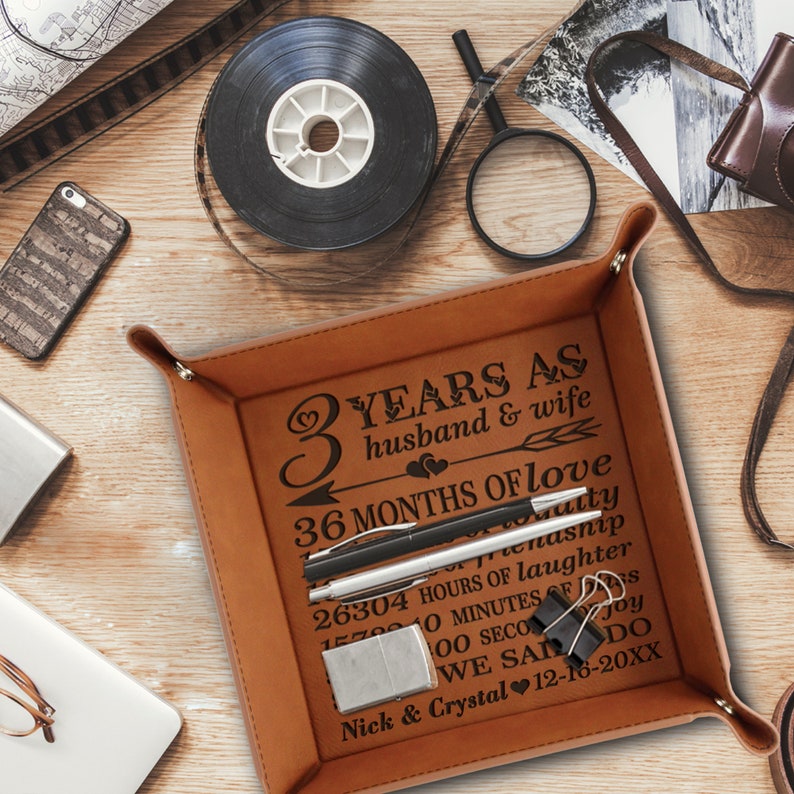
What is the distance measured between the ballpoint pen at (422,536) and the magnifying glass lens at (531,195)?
244 mm

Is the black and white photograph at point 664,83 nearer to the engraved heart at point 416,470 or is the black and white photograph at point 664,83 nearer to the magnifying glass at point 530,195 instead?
the magnifying glass at point 530,195

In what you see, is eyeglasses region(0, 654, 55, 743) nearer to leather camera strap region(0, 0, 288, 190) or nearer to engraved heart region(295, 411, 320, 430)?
engraved heart region(295, 411, 320, 430)

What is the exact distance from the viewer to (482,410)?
2.27 ft

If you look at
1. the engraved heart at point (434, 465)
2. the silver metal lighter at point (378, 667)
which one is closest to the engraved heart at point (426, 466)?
the engraved heart at point (434, 465)

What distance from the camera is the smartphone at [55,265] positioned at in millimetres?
728

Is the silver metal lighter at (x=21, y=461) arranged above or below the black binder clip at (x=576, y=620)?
above

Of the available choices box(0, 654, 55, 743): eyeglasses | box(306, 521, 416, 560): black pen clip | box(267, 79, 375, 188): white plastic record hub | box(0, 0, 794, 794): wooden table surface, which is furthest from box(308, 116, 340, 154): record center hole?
box(0, 654, 55, 743): eyeglasses

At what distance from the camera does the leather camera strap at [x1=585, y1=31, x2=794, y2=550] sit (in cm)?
72

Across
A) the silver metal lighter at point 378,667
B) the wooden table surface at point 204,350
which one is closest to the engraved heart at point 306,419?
the wooden table surface at point 204,350

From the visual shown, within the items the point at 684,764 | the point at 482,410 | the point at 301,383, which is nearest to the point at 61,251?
Result: the point at 301,383

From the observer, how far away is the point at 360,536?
0.69 m

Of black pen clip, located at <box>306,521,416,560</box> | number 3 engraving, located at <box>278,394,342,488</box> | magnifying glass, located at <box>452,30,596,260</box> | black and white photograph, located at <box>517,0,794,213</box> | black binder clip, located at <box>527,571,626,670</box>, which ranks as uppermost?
black and white photograph, located at <box>517,0,794,213</box>

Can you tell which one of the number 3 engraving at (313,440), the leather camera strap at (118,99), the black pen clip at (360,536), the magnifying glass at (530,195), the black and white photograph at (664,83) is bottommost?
the black pen clip at (360,536)

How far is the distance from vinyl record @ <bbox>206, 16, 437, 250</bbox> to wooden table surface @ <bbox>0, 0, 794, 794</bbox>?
0.07 m
